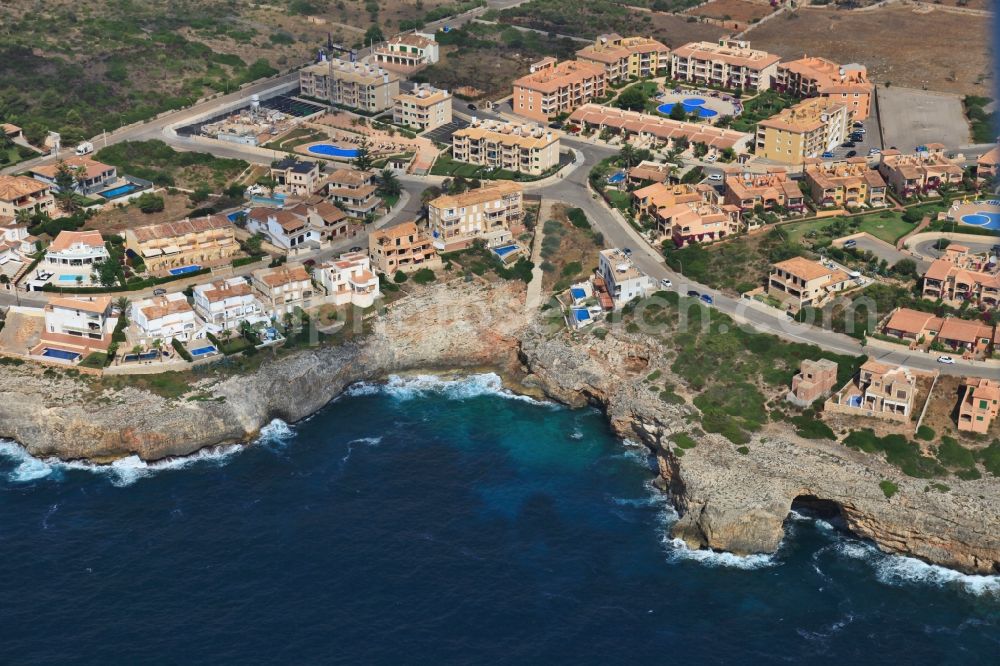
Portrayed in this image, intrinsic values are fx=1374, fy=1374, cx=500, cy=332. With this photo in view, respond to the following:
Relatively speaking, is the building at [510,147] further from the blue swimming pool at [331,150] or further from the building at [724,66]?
the building at [724,66]

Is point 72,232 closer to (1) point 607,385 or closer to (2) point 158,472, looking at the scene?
(2) point 158,472

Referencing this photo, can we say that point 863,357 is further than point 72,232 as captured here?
No

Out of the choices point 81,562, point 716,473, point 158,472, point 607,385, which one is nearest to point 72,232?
point 158,472

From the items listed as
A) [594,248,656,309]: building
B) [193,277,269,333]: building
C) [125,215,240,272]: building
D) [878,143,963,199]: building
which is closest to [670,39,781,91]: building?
[878,143,963,199]: building

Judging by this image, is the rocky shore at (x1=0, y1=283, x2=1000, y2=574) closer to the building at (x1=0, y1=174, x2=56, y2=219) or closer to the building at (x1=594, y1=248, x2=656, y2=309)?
the building at (x1=594, y1=248, x2=656, y2=309)

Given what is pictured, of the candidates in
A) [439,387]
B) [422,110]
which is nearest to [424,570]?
[439,387]

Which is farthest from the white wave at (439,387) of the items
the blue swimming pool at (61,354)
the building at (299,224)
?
the blue swimming pool at (61,354)
